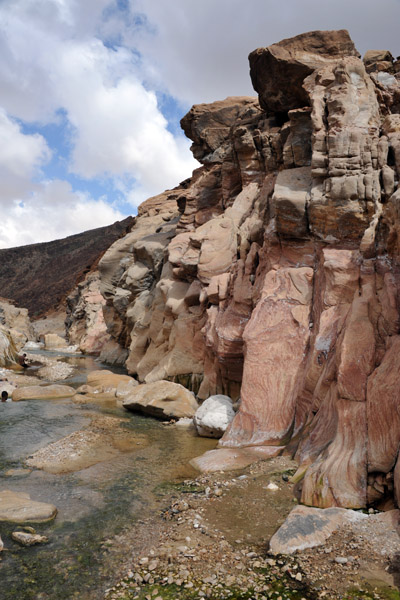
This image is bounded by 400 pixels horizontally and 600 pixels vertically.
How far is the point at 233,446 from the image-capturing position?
35.1 ft

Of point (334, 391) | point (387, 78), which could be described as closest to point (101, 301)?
point (387, 78)

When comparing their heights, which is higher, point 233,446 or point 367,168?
point 367,168

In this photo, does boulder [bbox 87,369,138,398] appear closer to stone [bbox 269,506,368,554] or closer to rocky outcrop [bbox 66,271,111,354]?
stone [bbox 269,506,368,554]

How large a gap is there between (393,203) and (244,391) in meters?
5.77

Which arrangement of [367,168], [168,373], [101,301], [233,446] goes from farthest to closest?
1. [101,301]
2. [168,373]
3. [367,168]
4. [233,446]

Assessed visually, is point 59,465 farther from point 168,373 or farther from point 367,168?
point 367,168

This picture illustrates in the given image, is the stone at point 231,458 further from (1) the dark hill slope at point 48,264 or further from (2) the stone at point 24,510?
(1) the dark hill slope at point 48,264

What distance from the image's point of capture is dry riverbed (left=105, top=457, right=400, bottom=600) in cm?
502

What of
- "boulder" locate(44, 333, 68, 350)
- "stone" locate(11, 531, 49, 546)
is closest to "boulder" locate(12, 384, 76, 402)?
"stone" locate(11, 531, 49, 546)

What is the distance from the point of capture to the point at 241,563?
221 inches

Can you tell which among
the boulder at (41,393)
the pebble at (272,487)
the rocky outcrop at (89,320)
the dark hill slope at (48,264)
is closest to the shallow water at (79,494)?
the pebble at (272,487)

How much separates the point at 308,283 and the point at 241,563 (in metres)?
7.87

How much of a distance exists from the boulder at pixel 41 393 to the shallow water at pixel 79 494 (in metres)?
2.78

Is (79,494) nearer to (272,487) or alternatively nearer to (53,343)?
(272,487)
